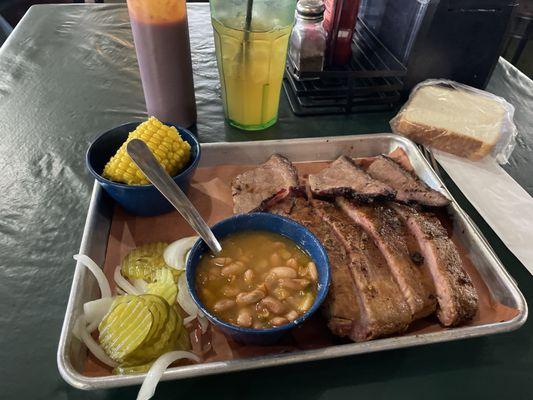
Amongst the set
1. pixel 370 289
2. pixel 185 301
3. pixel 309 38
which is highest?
pixel 309 38

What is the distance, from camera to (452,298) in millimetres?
1384

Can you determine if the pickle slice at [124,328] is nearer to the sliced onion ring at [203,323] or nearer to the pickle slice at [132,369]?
the pickle slice at [132,369]

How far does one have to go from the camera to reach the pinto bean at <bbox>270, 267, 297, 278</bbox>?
131 cm

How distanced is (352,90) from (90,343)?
1888mm

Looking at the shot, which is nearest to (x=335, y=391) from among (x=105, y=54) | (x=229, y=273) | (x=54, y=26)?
(x=229, y=273)

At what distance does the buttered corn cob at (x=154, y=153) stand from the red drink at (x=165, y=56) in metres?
0.37

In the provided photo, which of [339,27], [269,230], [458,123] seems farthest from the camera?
[339,27]

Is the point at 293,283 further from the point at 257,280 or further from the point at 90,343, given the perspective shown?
the point at 90,343

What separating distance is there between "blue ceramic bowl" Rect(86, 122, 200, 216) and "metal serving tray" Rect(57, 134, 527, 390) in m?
0.11

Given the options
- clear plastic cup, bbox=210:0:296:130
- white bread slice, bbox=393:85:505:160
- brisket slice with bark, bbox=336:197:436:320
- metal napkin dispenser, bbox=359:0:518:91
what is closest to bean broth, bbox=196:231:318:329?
brisket slice with bark, bbox=336:197:436:320

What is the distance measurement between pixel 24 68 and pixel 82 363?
2342 mm

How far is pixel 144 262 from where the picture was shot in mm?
1554

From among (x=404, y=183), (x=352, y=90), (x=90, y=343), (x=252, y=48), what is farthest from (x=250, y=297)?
(x=352, y=90)

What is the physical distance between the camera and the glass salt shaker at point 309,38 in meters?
2.30
